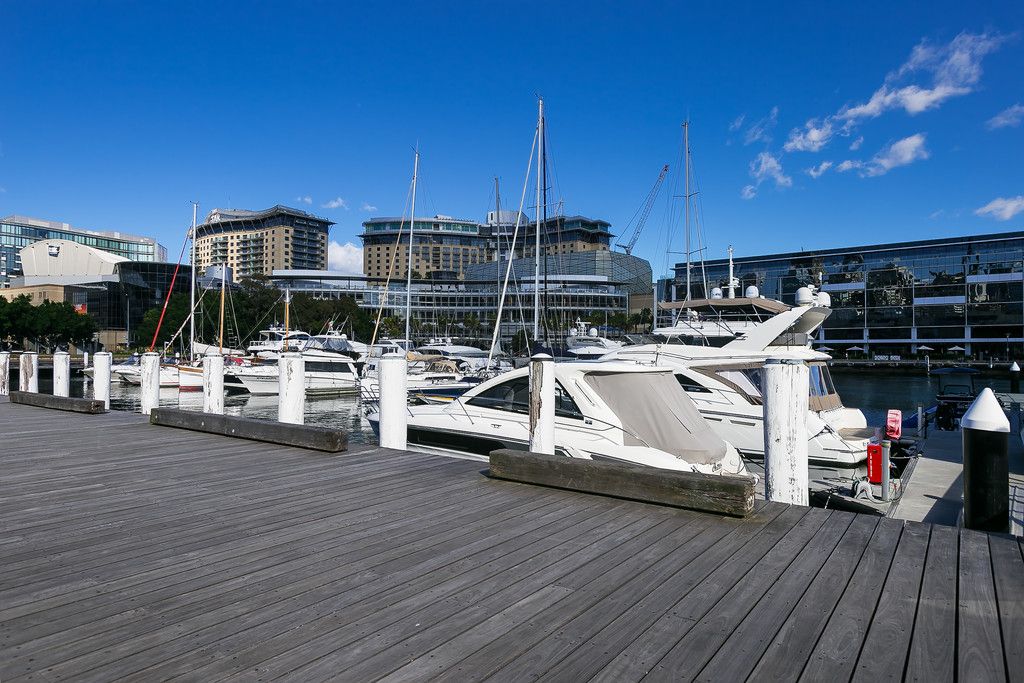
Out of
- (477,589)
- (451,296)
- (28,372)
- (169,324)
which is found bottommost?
(477,589)

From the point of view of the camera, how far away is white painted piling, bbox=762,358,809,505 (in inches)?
240

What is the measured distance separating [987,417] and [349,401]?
38.2 meters

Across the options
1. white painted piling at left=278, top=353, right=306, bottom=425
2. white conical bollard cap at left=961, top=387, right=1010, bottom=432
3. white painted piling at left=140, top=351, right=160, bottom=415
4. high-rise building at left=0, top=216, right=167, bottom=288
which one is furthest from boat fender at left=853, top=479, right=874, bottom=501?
high-rise building at left=0, top=216, right=167, bottom=288

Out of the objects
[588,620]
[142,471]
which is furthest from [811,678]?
[142,471]

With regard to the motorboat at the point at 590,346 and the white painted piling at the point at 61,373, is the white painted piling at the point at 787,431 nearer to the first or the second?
the white painted piling at the point at 61,373

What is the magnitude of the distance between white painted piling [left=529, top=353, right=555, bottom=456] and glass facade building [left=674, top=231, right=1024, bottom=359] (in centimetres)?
8713

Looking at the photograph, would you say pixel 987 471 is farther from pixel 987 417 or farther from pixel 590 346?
pixel 590 346

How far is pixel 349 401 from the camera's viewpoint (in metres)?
40.6

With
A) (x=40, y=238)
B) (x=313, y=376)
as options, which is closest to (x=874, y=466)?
(x=313, y=376)

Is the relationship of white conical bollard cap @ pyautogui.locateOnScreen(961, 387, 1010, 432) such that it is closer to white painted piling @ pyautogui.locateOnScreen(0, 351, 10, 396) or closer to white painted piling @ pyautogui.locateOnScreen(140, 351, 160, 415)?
white painted piling @ pyautogui.locateOnScreen(140, 351, 160, 415)

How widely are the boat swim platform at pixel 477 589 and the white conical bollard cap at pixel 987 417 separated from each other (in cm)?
90

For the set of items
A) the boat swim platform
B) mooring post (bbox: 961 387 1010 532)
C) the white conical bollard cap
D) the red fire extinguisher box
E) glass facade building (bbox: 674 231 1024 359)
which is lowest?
the red fire extinguisher box

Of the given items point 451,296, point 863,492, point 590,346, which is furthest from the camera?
point 451,296

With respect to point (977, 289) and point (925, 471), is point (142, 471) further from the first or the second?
point (977, 289)
